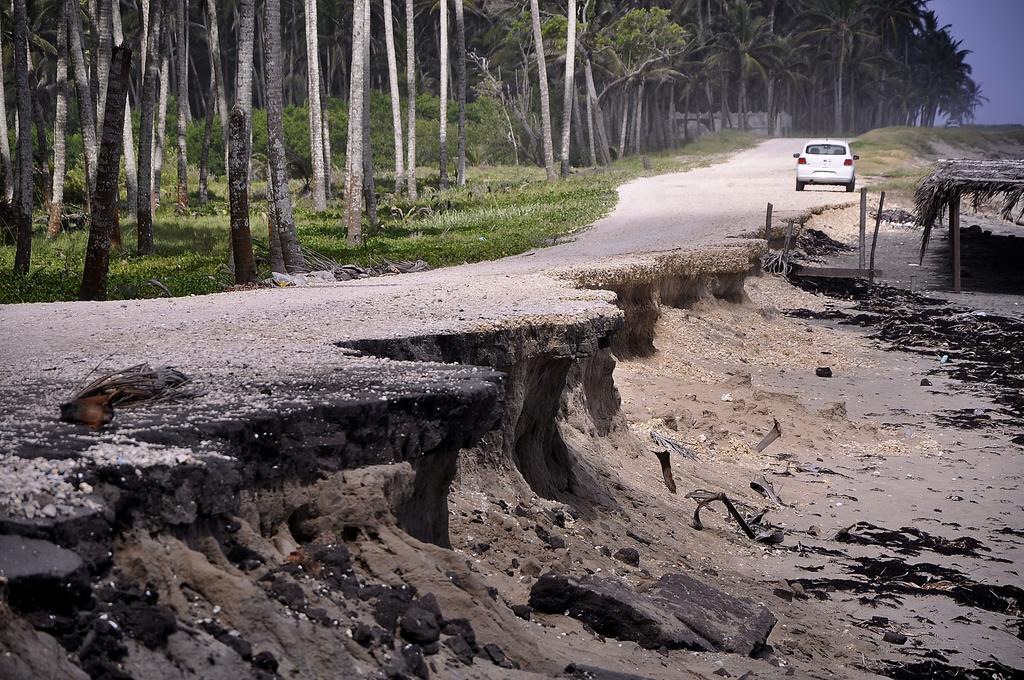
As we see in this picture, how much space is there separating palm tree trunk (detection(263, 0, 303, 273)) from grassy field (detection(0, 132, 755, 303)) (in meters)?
0.89

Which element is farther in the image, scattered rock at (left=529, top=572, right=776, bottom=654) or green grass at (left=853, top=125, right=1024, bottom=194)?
green grass at (left=853, top=125, right=1024, bottom=194)

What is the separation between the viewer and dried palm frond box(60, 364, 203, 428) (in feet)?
14.2

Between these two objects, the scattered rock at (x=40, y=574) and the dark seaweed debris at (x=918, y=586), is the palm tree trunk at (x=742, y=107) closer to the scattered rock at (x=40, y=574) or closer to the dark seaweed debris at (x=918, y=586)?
the dark seaweed debris at (x=918, y=586)

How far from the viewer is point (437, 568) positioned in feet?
15.5

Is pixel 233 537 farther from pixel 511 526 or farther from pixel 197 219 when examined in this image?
pixel 197 219

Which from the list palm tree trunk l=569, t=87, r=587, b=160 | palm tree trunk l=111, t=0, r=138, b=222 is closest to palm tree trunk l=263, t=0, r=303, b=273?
palm tree trunk l=111, t=0, r=138, b=222

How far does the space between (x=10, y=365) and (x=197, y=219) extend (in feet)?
78.8

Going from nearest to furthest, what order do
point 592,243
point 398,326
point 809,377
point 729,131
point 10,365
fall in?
point 10,365
point 398,326
point 809,377
point 592,243
point 729,131

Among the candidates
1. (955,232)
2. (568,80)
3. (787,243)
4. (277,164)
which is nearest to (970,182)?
(955,232)

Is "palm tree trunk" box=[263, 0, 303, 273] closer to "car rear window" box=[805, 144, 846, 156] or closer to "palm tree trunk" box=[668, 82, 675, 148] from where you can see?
"car rear window" box=[805, 144, 846, 156]

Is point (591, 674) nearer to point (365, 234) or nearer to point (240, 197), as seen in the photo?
point (240, 197)

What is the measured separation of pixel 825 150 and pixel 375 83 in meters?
39.0

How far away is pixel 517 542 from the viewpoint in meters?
6.50

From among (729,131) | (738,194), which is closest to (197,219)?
(738,194)
